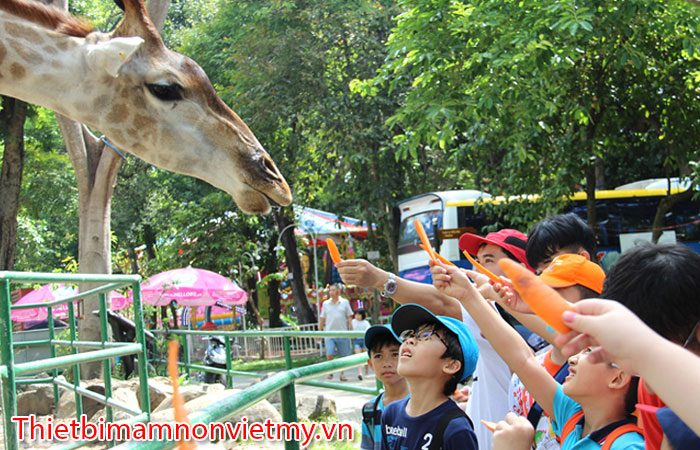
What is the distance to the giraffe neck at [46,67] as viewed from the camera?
3625mm

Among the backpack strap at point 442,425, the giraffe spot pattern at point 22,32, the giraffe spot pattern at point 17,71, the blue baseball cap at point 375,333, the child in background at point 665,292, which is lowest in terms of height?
the backpack strap at point 442,425

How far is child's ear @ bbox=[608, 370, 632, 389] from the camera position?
1.72 meters

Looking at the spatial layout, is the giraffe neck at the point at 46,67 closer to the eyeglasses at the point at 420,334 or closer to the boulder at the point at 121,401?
the eyeglasses at the point at 420,334

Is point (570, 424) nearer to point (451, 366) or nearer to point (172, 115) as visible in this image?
point (451, 366)

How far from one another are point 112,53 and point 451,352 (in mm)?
2177

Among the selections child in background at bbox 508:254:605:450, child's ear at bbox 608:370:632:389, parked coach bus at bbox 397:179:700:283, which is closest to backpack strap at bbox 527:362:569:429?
child in background at bbox 508:254:605:450

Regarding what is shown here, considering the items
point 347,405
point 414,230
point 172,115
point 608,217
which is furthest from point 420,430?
point 608,217

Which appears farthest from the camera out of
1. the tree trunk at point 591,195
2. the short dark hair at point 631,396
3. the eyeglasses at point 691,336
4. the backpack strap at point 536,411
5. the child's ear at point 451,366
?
the tree trunk at point 591,195

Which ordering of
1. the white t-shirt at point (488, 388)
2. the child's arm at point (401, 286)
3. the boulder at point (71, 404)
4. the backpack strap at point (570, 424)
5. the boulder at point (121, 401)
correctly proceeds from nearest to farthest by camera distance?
the backpack strap at point (570, 424)
the white t-shirt at point (488, 388)
the child's arm at point (401, 286)
the boulder at point (121, 401)
the boulder at point (71, 404)

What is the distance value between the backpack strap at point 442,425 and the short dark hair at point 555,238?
0.79m

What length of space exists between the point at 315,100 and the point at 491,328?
1471cm

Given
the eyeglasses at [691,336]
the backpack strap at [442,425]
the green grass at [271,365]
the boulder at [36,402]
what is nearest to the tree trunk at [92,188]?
the boulder at [36,402]

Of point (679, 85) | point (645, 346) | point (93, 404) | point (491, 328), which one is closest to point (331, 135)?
point (679, 85)

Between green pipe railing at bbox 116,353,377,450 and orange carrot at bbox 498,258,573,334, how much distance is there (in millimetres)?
962
